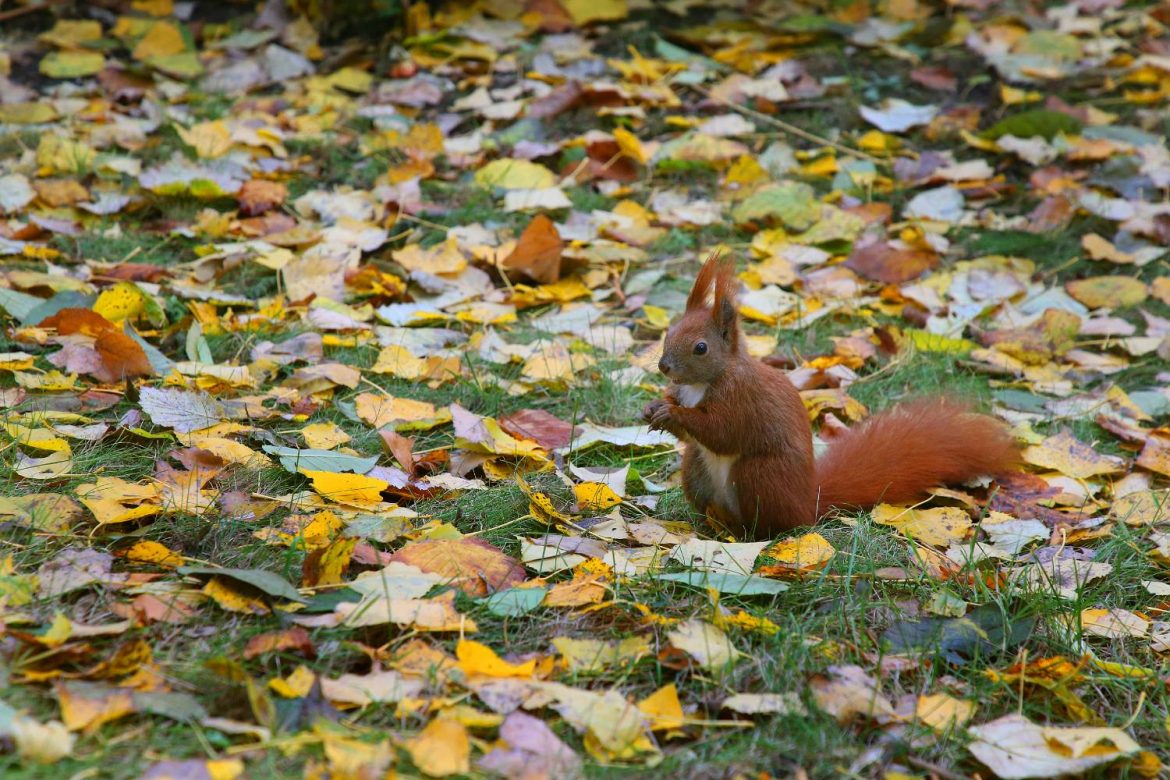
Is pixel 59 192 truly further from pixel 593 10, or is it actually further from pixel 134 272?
pixel 593 10

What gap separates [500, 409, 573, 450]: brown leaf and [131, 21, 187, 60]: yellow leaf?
292 centimetres

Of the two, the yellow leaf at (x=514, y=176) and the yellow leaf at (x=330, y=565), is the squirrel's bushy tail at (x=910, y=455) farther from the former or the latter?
the yellow leaf at (x=514, y=176)

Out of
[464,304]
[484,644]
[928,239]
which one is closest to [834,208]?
[928,239]

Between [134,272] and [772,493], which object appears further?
[134,272]

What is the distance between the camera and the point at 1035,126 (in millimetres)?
4332

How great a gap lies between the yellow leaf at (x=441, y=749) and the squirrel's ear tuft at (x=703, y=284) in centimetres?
103

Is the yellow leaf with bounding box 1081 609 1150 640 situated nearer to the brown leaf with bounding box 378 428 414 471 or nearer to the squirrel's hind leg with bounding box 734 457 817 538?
the squirrel's hind leg with bounding box 734 457 817 538

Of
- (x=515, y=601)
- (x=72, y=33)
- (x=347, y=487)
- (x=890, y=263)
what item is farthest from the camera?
(x=72, y=33)

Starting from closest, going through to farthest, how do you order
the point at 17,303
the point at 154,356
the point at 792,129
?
the point at 154,356
the point at 17,303
the point at 792,129

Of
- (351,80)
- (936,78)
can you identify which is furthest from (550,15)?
(936,78)

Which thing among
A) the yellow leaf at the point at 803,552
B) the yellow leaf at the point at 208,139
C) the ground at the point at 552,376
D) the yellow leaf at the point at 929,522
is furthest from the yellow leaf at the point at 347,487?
the yellow leaf at the point at 208,139

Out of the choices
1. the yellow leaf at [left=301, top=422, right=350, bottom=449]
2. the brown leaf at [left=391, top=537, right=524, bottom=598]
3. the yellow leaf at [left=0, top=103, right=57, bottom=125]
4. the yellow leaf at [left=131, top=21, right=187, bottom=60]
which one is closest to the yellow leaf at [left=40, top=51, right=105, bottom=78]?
the yellow leaf at [left=131, top=21, right=187, bottom=60]

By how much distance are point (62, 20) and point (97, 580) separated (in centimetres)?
388

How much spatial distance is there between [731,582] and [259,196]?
2398mm
